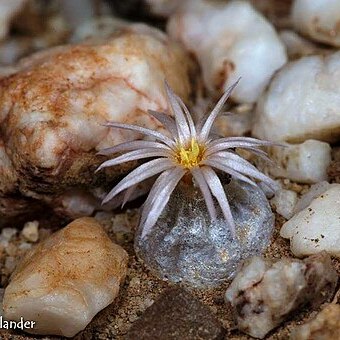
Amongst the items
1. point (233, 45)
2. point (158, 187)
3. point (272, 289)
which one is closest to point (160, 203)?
point (158, 187)

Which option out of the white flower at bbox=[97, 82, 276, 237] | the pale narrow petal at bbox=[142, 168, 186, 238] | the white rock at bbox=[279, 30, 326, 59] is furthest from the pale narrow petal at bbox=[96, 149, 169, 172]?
the white rock at bbox=[279, 30, 326, 59]

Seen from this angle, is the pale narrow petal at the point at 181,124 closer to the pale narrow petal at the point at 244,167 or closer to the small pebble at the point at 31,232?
the pale narrow petal at the point at 244,167

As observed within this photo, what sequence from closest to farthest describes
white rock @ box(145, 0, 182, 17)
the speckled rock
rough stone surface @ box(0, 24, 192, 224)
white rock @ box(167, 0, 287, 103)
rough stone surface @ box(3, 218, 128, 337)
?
the speckled rock, rough stone surface @ box(3, 218, 128, 337), rough stone surface @ box(0, 24, 192, 224), white rock @ box(167, 0, 287, 103), white rock @ box(145, 0, 182, 17)

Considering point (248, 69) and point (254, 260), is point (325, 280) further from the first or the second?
point (248, 69)

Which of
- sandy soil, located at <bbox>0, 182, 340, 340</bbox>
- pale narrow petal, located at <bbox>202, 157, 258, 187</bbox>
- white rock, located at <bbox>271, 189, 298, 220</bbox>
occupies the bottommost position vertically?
sandy soil, located at <bbox>0, 182, 340, 340</bbox>

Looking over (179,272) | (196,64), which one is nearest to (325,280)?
(179,272)

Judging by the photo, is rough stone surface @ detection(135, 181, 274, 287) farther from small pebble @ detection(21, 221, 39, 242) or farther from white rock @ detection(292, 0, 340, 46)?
white rock @ detection(292, 0, 340, 46)

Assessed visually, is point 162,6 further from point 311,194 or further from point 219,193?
point 219,193
